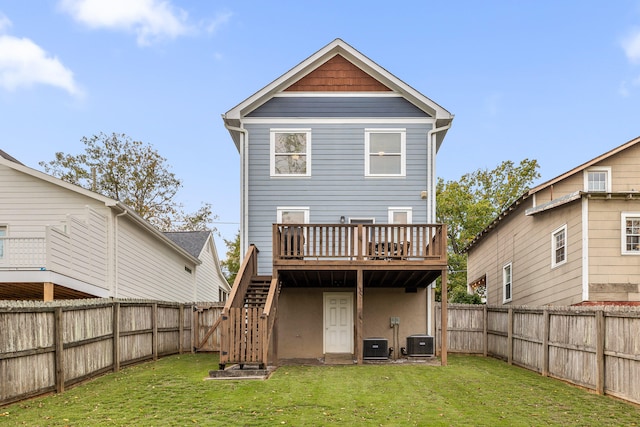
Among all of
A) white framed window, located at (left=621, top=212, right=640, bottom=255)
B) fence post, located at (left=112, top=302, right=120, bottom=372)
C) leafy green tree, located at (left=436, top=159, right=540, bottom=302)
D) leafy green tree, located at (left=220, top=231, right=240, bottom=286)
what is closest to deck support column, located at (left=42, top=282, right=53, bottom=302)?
fence post, located at (left=112, top=302, right=120, bottom=372)

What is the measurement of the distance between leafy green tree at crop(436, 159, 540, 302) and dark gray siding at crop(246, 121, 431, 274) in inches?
845

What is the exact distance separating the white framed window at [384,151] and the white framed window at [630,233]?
609 centimetres

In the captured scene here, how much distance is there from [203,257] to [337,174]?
1288 centimetres

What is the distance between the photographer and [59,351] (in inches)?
433

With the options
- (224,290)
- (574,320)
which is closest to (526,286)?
(574,320)

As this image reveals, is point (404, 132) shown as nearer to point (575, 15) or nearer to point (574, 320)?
point (574, 320)

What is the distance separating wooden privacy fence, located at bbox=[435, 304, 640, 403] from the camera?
1034 centimetres

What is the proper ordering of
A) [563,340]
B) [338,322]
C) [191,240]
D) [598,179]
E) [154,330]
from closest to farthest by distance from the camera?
[563,340] < [154,330] < [338,322] < [598,179] < [191,240]

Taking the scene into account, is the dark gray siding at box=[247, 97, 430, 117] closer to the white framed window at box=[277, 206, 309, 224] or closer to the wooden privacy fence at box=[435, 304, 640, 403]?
the white framed window at box=[277, 206, 309, 224]

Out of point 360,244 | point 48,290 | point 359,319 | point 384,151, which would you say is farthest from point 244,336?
point 384,151

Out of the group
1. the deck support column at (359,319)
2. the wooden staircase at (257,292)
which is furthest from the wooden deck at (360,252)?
the wooden staircase at (257,292)

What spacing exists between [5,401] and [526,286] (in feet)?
51.4

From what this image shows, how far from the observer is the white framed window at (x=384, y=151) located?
18.3 meters

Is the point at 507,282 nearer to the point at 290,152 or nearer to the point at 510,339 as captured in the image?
the point at 510,339
